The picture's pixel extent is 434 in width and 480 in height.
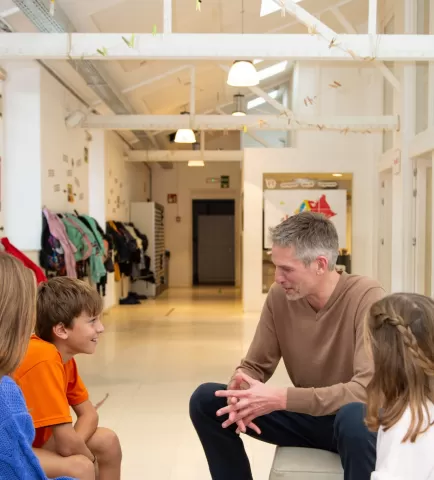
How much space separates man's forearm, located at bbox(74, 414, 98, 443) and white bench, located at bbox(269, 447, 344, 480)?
0.66 metres

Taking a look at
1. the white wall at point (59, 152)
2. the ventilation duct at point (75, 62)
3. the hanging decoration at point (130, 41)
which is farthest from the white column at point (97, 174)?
the hanging decoration at point (130, 41)

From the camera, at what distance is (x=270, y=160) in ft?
34.0

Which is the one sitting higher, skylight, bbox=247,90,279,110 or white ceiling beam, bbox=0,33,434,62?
skylight, bbox=247,90,279,110

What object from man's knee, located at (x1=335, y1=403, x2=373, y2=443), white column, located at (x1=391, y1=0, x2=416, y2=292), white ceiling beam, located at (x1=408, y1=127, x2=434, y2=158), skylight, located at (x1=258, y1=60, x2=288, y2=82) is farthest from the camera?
skylight, located at (x1=258, y1=60, x2=288, y2=82)

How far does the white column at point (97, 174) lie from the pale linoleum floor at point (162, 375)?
5.58 feet

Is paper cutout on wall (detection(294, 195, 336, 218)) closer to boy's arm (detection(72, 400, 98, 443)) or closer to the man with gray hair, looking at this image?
the man with gray hair

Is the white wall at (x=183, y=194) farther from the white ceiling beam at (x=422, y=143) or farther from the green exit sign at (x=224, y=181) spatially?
the white ceiling beam at (x=422, y=143)

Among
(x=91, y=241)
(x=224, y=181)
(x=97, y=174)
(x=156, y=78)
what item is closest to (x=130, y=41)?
(x=91, y=241)

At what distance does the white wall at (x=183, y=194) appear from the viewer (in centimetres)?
1605

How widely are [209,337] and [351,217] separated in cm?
381

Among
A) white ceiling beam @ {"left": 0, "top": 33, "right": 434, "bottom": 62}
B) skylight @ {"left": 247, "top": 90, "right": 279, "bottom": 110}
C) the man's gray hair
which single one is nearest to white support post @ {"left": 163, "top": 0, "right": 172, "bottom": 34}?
white ceiling beam @ {"left": 0, "top": 33, "right": 434, "bottom": 62}

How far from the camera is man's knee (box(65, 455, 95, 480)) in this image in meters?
1.89

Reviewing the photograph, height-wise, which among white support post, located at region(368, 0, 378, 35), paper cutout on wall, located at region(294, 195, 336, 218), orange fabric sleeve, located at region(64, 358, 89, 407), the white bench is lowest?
the white bench

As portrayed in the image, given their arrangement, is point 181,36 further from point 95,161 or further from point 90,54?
point 95,161
